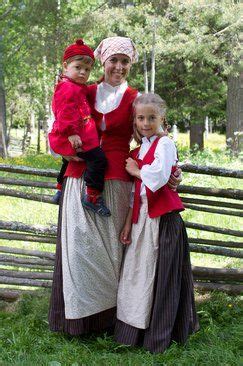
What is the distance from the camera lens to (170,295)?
9.75 ft

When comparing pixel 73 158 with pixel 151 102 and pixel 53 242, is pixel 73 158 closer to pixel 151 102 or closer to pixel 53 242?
pixel 151 102

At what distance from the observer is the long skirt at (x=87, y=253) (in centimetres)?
303

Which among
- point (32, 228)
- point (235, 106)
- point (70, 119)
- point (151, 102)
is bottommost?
point (32, 228)

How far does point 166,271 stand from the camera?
296cm

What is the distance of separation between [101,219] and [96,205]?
0.12 metres

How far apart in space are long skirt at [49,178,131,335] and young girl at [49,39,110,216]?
93 mm

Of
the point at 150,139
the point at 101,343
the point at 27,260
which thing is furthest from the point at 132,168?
the point at 27,260

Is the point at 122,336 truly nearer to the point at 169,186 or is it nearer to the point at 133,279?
the point at 133,279

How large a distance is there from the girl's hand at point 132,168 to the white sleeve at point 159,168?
0.07m

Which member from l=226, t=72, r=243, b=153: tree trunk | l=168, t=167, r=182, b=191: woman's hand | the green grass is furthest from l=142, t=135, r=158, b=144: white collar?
l=226, t=72, r=243, b=153: tree trunk

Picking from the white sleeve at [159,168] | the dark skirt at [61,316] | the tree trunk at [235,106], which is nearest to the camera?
the white sleeve at [159,168]

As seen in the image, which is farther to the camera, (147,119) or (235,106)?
(235,106)

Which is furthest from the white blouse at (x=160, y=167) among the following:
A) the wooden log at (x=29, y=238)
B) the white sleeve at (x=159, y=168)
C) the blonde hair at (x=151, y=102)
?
the wooden log at (x=29, y=238)

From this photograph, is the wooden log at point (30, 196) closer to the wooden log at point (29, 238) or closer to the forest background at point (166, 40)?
the wooden log at point (29, 238)
